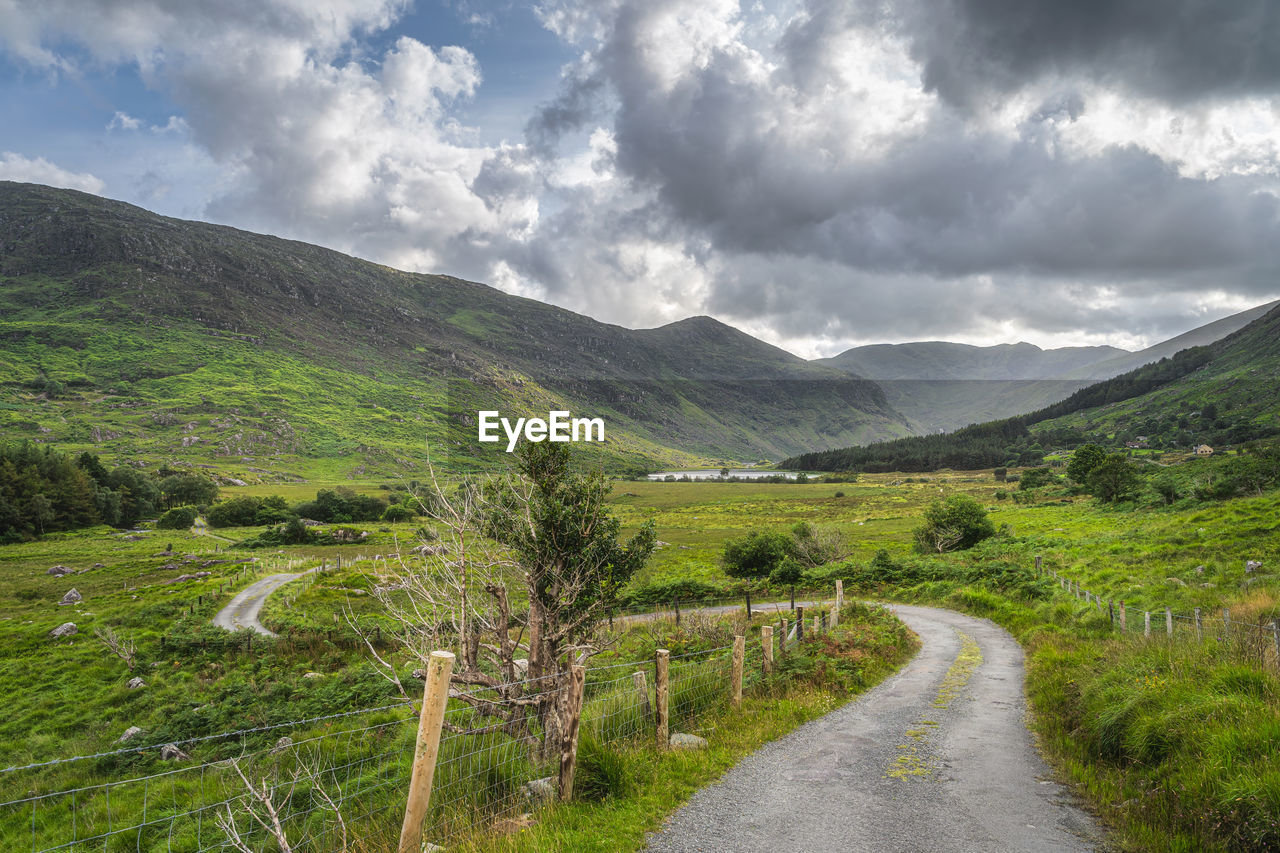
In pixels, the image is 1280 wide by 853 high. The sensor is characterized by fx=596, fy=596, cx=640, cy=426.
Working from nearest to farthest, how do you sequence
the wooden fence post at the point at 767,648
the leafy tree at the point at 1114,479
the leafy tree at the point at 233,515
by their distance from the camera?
the wooden fence post at the point at 767,648, the leafy tree at the point at 1114,479, the leafy tree at the point at 233,515

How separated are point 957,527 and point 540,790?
5838 centimetres

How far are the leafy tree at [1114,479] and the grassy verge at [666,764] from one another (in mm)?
68691

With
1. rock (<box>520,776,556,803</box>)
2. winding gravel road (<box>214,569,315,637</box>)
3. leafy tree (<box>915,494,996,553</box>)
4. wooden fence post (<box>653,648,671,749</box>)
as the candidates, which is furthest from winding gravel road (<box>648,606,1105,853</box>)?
leafy tree (<box>915,494,996,553</box>)

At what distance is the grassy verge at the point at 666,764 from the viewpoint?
6941mm

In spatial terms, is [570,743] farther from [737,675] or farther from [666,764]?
[737,675]

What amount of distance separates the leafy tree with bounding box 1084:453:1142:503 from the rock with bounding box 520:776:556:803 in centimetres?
7820

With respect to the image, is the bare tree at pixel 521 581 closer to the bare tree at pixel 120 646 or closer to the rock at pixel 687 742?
the rock at pixel 687 742

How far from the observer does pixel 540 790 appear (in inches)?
320

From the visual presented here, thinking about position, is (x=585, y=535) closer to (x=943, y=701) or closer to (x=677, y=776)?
(x=677, y=776)

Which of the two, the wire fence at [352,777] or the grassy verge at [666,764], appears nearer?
the grassy verge at [666,764]

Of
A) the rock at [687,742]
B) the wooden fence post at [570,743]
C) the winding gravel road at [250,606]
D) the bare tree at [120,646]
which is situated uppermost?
the wooden fence post at [570,743]

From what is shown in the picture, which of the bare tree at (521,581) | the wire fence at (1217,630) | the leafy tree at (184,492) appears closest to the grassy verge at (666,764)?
the bare tree at (521,581)

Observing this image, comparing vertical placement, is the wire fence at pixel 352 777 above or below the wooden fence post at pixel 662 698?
below

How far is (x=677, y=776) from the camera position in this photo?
8.94 m
